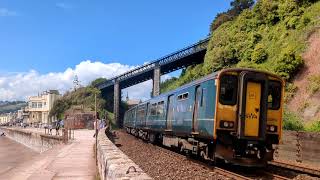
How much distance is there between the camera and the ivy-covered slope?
37.5 m

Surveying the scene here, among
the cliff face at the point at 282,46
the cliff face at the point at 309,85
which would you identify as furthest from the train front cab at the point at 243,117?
the cliff face at the point at 282,46

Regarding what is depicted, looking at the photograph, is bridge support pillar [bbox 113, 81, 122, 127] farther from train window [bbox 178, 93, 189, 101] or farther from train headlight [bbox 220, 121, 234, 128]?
train headlight [bbox 220, 121, 234, 128]

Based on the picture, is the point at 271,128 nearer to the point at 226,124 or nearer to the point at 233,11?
the point at 226,124

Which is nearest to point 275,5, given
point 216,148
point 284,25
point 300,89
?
point 284,25

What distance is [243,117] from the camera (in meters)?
15.0

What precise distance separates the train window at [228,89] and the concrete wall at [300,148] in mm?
4397

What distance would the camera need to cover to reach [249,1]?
219 ft

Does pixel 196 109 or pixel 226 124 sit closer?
pixel 226 124

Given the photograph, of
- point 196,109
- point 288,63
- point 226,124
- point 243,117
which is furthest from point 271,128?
point 288,63

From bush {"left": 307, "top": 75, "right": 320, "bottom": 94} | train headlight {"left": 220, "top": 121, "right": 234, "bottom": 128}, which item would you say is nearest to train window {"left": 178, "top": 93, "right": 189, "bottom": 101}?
train headlight {"left": 220, "top": 121, "right": 234, "bottom": 128}

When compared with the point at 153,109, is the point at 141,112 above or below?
below

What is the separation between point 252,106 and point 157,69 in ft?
170

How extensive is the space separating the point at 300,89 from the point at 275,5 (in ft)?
42.6

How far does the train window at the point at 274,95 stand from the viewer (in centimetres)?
1606
